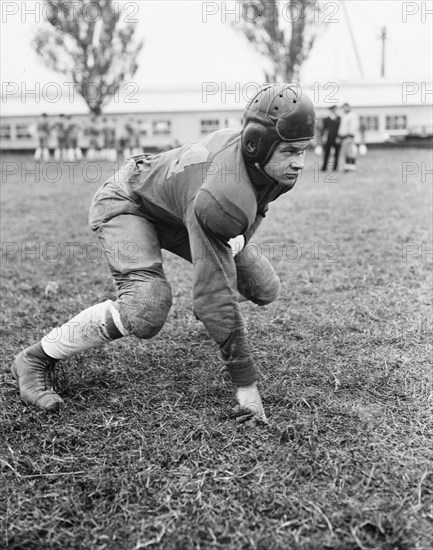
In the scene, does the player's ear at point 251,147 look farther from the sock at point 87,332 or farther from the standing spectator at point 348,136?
the standing spectator at point 348,136

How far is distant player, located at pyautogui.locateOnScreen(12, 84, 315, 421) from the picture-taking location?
8.55 feet

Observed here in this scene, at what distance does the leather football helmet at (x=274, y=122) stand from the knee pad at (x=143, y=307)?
0.77 meters

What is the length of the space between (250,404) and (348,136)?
49.0ft

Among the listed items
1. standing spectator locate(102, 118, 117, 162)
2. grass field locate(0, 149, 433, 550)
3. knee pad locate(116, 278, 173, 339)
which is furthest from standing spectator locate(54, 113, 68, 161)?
knee pad locate(116, 278, 173, 339)

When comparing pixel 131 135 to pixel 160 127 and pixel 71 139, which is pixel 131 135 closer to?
pixel 71 139

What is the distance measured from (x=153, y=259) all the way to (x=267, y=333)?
1289mm

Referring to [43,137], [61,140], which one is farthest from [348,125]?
[43,137]

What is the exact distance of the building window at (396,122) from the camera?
116ft

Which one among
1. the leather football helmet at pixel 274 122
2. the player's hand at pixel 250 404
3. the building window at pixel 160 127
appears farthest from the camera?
the building window at pixel 160 127

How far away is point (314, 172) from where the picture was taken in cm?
1750

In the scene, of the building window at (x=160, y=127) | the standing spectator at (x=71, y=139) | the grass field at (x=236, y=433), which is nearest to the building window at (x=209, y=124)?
the building window at (x=160, y=127)

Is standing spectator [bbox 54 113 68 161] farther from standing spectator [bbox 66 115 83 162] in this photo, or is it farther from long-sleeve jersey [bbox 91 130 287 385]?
long-sleeve jersey [bbox 91 130 287 385]

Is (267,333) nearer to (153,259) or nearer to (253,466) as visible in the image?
(153,259)

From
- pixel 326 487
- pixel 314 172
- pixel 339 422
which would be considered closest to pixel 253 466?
pixel 326 487
